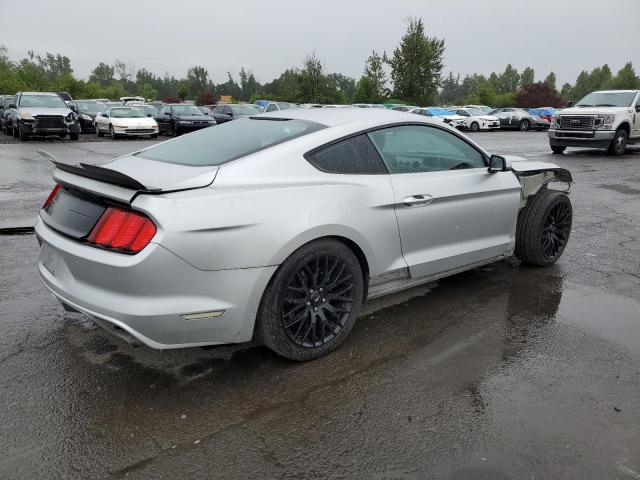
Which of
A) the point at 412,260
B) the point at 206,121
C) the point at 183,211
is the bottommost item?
the point at 206,121

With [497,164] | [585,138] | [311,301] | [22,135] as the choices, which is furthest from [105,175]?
[22,135]

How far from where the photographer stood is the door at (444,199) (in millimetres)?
3748

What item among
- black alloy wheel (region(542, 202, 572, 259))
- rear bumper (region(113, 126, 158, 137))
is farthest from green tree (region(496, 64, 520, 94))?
black alloy wheel (region(542, 202, 572, 259))

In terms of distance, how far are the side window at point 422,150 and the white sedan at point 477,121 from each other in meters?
31.5

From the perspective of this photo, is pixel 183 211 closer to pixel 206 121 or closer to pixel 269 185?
pixel 269 185

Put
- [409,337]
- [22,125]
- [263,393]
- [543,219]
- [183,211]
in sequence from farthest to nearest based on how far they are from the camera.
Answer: [22,125] → [543,219] → [409,337] → [263,393] → [183,211]

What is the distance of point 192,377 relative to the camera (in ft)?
10.4

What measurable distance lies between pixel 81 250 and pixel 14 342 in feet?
3.70

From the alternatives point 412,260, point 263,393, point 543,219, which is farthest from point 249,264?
point 543,219

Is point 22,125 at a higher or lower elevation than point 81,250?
lower

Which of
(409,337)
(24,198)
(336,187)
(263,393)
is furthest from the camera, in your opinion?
(24,198)

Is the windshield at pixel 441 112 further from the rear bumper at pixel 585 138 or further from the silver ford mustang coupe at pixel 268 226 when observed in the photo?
the silver ford mustang coupe at pixel 268 226

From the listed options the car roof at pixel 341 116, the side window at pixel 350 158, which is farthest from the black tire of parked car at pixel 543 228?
the side window at pixel 350 158

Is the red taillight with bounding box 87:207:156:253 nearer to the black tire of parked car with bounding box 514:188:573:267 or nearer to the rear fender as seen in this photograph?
the rear fender
